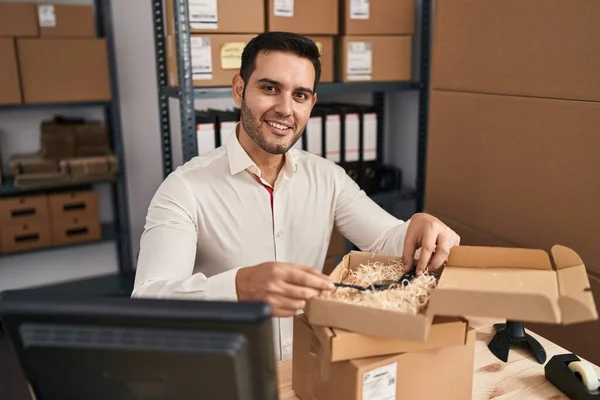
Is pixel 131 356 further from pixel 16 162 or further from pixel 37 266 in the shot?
pixel 37 266

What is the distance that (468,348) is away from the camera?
0.90m

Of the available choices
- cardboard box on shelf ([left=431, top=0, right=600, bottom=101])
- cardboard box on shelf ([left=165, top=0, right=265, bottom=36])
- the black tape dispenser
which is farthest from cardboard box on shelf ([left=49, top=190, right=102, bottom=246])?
the black tape dispenser

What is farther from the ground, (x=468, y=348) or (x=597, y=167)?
(x=597, y=167)

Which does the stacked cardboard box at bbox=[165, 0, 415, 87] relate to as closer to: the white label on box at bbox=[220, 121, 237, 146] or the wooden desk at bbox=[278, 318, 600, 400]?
the white label on box at bbox=[220, 121, 237, 146]

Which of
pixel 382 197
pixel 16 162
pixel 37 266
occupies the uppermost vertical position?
pixel 16 162

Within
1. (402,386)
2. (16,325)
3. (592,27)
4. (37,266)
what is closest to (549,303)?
(402,386)

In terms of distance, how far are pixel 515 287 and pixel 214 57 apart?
58.7 inches

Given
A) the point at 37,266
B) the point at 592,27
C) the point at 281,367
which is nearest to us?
the point at 281,367

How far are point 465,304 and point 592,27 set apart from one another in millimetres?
942

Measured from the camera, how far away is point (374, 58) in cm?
235

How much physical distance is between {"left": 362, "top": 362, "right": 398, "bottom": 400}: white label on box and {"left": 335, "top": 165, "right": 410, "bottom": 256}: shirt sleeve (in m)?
0.65

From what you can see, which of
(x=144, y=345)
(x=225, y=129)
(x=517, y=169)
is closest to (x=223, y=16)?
(x=225, y=129)

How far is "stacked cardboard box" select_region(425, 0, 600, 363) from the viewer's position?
139 cm

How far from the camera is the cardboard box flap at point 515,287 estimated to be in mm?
762
